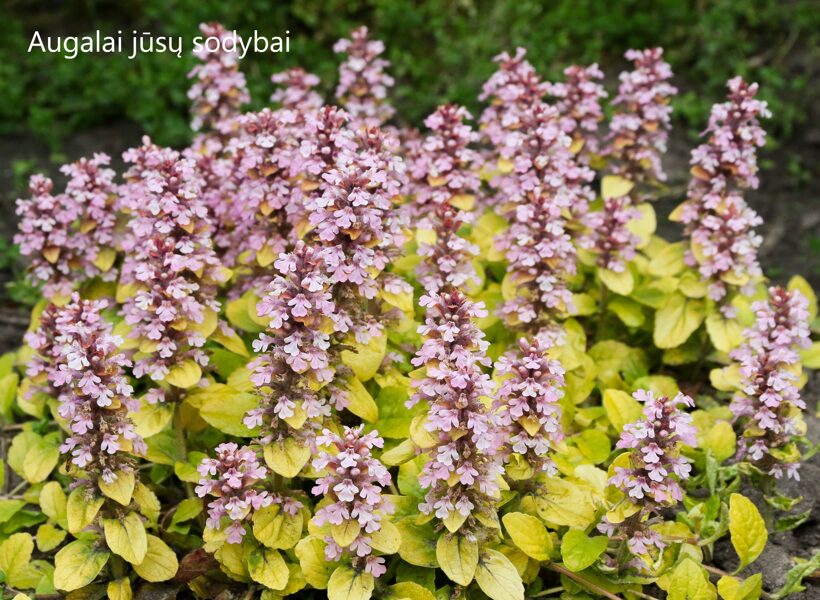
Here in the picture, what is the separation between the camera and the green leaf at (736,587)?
4.06 meters

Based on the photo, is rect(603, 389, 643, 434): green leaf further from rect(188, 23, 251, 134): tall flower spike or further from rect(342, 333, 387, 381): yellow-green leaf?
rect(188, 23, 251, 134): tall flower spike

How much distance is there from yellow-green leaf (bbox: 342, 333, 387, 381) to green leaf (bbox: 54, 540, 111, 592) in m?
1.32

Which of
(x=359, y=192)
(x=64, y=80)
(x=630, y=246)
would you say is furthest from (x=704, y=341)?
(x=64, y=80)

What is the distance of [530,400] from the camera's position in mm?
3967

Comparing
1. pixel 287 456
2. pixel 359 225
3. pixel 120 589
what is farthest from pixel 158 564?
pixel 359 225

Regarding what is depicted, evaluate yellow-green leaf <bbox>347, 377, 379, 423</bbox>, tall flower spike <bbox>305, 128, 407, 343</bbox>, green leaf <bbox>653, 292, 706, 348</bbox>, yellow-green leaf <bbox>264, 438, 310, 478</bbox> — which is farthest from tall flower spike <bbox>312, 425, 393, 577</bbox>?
green leaf <bbox>653, 292, 706, 348</bbox>

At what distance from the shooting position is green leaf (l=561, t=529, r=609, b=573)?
4020mm

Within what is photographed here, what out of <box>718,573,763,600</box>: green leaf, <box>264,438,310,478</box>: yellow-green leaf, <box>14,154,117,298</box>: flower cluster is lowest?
<box>718,573,763,600</box>: green leaf

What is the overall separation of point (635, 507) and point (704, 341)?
1714mm

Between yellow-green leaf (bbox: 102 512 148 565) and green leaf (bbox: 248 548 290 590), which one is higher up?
yellow-green leaf (bbox: 102 512 148 565)

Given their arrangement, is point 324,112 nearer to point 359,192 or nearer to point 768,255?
point 359,192

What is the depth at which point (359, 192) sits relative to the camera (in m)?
4.00

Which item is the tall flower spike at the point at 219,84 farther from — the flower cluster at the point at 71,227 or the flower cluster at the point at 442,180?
the flower cluster at the point at 442,180

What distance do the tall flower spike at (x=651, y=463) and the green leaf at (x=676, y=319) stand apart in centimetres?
125
